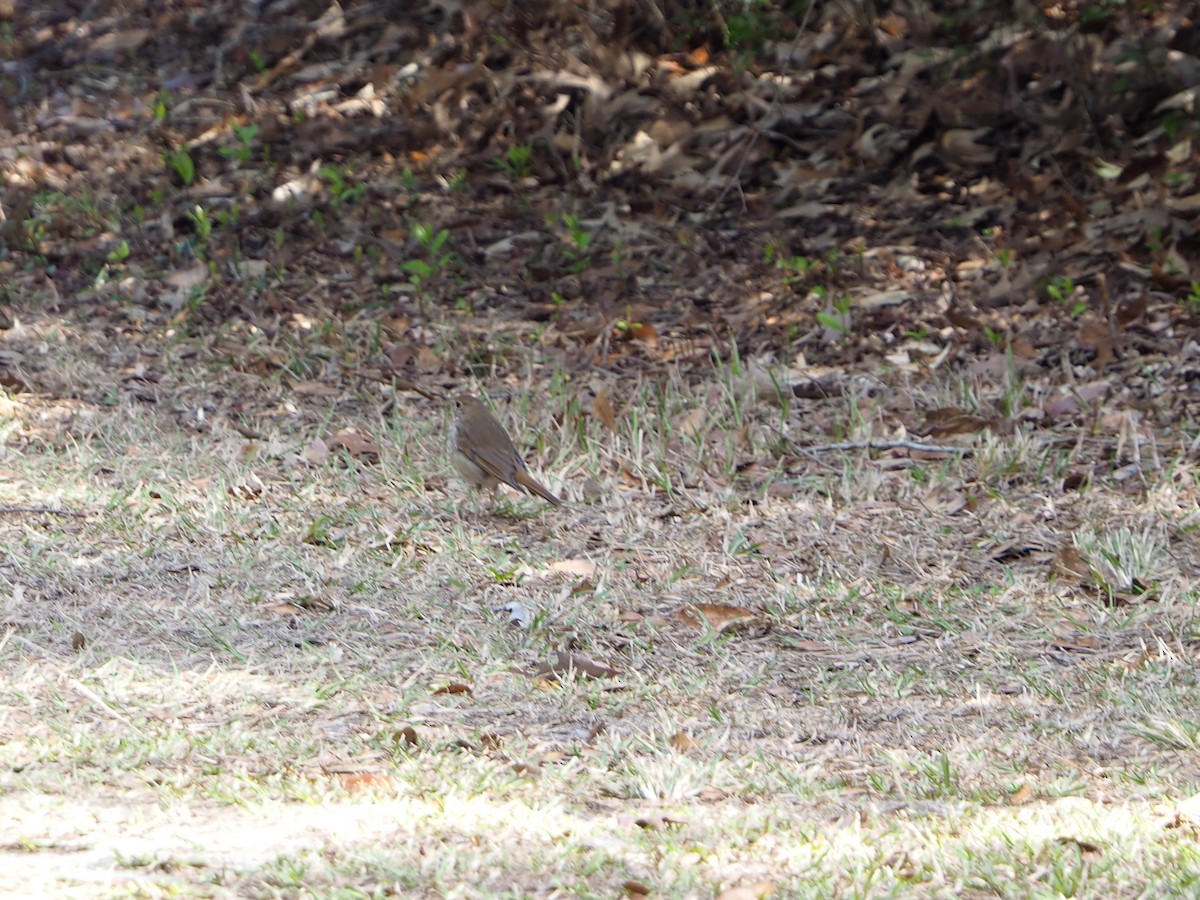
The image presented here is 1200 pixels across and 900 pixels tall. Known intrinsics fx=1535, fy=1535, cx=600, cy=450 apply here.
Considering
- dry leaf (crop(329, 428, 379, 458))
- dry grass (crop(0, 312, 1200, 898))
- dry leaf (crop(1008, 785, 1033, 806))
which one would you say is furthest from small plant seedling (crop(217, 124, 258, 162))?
dry leaf (crop(1008, 785, 1033, 806))

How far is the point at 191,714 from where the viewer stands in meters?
3.82

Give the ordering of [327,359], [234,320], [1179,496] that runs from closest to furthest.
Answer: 1. [1179,496]
2. [327,359]
3. [234,320]

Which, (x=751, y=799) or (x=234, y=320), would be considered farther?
(x=234, y=320)

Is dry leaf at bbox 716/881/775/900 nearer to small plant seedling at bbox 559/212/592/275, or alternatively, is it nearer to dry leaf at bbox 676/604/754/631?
dry leaf at bbox 676/604/754/631

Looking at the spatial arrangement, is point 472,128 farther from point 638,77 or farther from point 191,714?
point 191,714

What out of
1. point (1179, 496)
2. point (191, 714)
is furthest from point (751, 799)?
point (1179, 496)

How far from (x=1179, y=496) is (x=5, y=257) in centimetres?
686

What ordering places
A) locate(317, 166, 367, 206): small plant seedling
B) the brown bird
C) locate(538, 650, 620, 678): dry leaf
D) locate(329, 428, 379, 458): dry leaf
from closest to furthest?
1. locate(538, 650, 620, 678): dry leaf
2. the brown bird
3. locate(329, 428, 379, 458): dry leaf
4. locate(317, 166, 367, 206): small plant seedling

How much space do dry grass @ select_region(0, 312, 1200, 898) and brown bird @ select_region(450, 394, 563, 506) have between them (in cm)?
15

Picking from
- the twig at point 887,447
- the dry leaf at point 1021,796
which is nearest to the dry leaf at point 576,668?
the dry leaf at point 1021,796

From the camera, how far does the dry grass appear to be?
3145 millimetres

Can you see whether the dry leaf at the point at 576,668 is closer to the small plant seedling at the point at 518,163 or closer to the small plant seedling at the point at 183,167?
the small plant seedling at the point at 518,163

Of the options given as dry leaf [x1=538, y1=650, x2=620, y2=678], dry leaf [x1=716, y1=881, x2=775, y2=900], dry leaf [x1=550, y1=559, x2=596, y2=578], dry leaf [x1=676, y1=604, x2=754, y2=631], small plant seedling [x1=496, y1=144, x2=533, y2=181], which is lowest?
small plant seedling [x1=496, y1=144, x2=533, y2=181]

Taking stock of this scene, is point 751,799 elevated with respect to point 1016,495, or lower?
elevated
